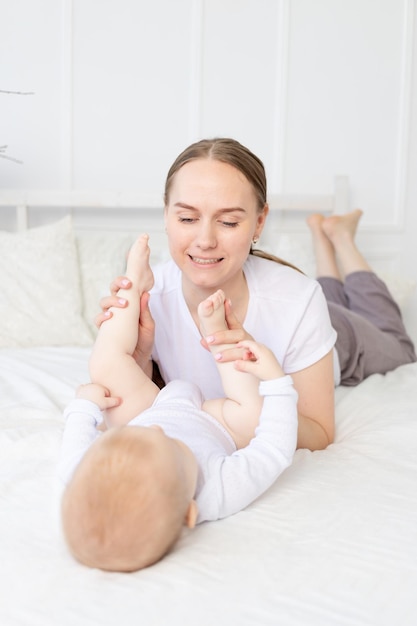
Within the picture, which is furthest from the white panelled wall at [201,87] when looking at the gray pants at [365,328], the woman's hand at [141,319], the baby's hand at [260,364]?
the baby's hand at [260,364]

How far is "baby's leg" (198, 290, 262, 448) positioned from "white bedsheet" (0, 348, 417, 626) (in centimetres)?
12

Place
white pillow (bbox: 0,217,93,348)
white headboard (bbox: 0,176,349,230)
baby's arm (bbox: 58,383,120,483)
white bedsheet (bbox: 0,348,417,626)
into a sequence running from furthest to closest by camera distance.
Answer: white headboard (bbox: 0,176,349,230)
white pillow (bbox: 0,217,93,348)
baby's arm (bbox: 58,383,120,483)
white bedsheet (bbox: 0,348,417,626)

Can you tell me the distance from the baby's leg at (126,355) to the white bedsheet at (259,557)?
0.50 feet

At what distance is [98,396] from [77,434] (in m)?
0.20

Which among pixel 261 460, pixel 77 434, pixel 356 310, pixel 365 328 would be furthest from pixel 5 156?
pixel 261 460

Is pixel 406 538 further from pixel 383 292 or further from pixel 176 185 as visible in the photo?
pixel 383 292

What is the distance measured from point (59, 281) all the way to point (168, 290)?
1.09m

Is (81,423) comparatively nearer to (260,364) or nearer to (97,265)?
(260,364)

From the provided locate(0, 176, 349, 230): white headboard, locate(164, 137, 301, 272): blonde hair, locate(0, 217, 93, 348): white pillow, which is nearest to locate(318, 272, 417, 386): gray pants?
locate(0, 176, 349, 230): white headboard

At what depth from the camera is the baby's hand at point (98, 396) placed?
55.5 inches

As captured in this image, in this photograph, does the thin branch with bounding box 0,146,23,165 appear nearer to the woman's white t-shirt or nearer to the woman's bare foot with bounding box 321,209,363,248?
the woman's bare foot with bounding box 321,209,363,248

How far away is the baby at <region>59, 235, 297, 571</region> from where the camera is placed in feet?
3.11

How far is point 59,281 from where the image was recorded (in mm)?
2746

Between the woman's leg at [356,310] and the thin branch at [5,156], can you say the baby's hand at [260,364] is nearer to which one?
the woman's leg at [356,310]
